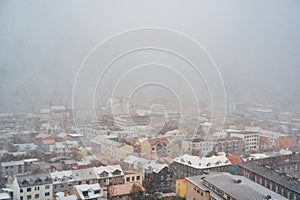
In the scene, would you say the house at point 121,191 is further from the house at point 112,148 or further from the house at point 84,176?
the house at point 112,148

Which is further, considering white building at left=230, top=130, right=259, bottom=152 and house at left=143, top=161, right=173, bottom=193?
white building at left=230, top=130, right=259, bottom=152

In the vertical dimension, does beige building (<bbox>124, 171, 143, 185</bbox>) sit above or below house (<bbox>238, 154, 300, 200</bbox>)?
below

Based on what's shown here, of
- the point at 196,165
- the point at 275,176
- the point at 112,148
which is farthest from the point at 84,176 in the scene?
the point at 275,176

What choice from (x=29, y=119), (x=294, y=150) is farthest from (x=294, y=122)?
(x=29, y=119)

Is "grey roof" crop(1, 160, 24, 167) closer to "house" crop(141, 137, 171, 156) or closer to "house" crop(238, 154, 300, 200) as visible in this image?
"house" crop(141, 137, 171, 156)

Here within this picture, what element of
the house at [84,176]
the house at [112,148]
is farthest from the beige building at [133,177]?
the house at [112,148]

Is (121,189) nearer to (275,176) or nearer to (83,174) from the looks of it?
(83,174)

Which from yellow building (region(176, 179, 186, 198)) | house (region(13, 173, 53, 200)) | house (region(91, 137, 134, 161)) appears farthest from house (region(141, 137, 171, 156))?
house (region(13, 173, 53, 200))
